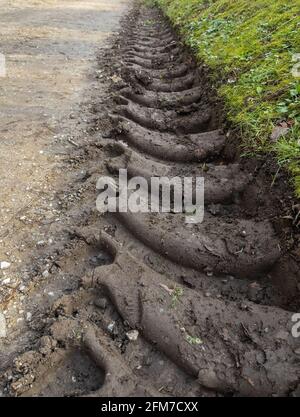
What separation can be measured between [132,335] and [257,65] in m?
3.84

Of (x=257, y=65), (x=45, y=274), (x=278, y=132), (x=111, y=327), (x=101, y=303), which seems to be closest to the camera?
(x=111, y=327)

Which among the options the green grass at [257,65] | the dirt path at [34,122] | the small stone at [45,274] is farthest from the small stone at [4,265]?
the green grass at [257,65]

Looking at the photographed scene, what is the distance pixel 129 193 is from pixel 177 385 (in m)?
1.86

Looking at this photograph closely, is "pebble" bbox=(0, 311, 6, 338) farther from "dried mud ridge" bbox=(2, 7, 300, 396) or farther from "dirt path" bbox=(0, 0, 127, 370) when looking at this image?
"dried mud ridge" bbox=(2, 7, 300, 396)

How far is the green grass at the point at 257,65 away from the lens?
146 inches

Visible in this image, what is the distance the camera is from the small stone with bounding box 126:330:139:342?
2.46 metres

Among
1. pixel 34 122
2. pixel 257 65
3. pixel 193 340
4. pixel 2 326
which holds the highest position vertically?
pixel 257 65

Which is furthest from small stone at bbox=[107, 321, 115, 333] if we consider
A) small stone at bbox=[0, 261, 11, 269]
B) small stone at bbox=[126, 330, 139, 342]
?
small stone at bbox=[0, 261, 11, 269]

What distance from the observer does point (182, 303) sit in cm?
264

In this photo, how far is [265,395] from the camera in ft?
7.16

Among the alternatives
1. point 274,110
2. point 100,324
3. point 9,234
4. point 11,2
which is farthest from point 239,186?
point 11,2

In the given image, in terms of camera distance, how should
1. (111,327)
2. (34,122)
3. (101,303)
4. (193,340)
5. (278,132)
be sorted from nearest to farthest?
(193,340) < (111,327) < (101,303) < (278,132) < (34,122)

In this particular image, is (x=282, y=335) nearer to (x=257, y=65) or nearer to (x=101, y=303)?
(x=101, y=303)

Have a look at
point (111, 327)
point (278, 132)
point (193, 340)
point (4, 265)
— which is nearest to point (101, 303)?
point (111, 327)
